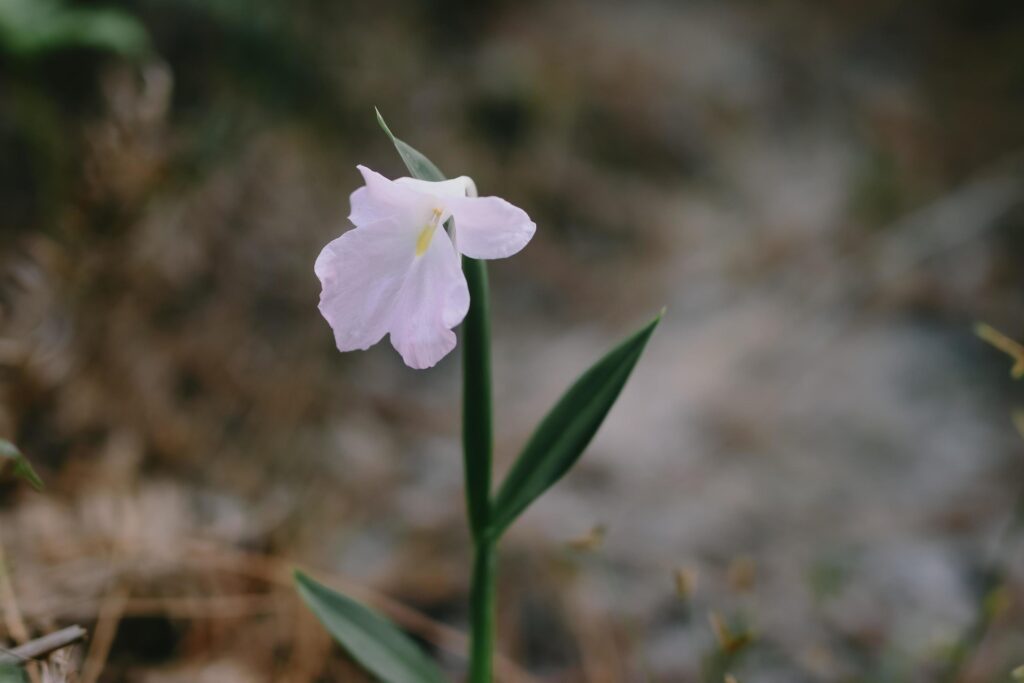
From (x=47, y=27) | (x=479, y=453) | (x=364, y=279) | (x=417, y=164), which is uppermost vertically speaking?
(x=47, y=27)

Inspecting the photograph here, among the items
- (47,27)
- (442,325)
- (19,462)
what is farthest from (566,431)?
(47,27)

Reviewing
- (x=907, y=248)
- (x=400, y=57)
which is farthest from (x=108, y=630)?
(x=907, y=248)

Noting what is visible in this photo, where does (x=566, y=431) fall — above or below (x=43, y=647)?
above

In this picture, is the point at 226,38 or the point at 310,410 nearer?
the point at 310,410

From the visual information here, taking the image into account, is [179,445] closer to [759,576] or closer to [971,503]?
[759,576]

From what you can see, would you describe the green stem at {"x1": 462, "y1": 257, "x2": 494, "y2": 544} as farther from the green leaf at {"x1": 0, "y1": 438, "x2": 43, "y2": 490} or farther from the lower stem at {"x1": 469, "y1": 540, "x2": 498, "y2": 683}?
the green leaf at {"x1": 0, "y1": 438, "x2": 43, "y2": 490}

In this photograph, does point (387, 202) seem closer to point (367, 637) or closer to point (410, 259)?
point (410, 259)

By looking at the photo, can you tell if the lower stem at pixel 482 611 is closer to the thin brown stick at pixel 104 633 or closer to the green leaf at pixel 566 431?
the green leaf at pixel 566 431

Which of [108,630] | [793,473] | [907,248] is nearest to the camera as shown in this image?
[108,630]
